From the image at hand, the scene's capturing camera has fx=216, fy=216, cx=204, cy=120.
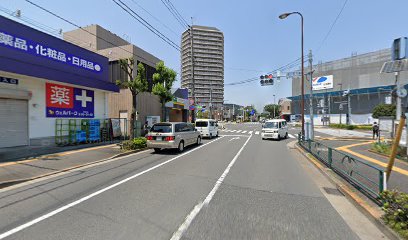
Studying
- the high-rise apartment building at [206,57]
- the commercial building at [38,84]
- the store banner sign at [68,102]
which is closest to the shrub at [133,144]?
the commercial building at [38,84]

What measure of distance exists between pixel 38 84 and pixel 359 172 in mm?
16432

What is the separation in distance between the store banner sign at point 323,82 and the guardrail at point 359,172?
6513cm

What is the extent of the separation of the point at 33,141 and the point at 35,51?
17.0 feet

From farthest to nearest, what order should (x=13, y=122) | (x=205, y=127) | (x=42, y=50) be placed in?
(x=205, y=127), (x=42, y=50), (x=13, y=122)

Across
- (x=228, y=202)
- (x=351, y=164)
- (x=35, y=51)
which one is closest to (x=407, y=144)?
(x=351, y=164)

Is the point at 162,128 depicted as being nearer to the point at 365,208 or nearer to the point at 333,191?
the point at 333,191

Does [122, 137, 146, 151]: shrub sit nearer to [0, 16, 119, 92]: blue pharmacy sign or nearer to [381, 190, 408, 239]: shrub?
[0, 16, 119, 92]: blue pharmacy sign

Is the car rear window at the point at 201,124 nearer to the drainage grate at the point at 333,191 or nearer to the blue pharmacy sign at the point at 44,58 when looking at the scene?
the blue pharmacy sign at the point at 44,58

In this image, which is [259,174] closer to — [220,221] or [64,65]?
[220,221]

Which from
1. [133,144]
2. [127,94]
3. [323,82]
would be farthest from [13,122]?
[323,82]

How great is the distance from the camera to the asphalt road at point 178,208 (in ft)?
12.2

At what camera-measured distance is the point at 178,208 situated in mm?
4754

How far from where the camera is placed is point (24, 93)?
12.2 metres

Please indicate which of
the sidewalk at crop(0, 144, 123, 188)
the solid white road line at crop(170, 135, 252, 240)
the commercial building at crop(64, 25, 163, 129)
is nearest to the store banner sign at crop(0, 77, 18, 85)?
the sidewalk at crop(0, 144, 123, 188)
